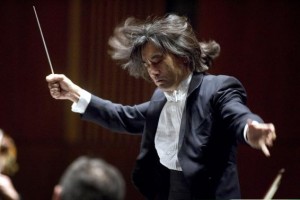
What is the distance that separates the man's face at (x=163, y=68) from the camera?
2475mm

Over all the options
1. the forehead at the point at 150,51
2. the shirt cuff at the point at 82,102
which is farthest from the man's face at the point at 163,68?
the shirt cuff at the point at 82,102

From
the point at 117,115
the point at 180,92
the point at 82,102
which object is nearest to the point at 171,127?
the point at 180,92

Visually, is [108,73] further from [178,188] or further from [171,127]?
[178,188]

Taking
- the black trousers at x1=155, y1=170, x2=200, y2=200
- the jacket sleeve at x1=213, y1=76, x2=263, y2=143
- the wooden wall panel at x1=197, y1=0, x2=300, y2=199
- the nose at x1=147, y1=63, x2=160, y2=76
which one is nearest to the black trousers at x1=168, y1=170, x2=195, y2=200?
the black trousers at x1=155, y1=170, x2=200, y2=200

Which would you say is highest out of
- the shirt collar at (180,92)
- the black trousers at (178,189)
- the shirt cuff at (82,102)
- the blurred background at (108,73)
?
the shirt collar at (180,92)

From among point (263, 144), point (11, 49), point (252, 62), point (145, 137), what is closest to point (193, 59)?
point (145, 137)

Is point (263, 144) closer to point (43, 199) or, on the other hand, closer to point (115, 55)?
point (115, 55)

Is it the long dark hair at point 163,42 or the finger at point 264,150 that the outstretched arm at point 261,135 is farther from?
the long dark hair at point 163,42

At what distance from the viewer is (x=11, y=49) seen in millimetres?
4523

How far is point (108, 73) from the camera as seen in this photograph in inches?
178

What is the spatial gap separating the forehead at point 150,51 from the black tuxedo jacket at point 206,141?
0.53 feet

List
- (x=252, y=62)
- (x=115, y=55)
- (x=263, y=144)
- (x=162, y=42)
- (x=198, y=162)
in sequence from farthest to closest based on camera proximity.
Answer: (x=252, y=62)
(x=115, y=55)
(x=162, y=42)
(x=198, y=162)
(x=263, y=144)

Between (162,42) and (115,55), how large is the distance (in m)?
0.27

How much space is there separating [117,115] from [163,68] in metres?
0.28
